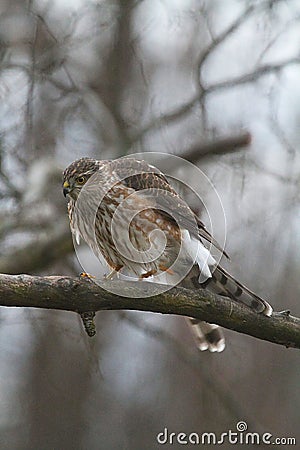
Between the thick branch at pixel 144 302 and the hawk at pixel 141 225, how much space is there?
1.68ft

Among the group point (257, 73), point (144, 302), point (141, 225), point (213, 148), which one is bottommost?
point (144, 302)

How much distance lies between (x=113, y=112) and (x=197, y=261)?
3.40 meters

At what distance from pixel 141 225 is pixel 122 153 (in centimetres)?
229

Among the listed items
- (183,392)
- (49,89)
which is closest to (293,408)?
(183,392)

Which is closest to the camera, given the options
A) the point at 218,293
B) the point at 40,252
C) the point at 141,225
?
the point at 218,293

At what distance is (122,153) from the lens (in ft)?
20.9

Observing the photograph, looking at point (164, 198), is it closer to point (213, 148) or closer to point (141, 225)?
point (141, 225)

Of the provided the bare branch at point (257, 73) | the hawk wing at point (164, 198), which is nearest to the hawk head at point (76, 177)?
the hawk wing at point (164, 198)

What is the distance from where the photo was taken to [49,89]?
711cm

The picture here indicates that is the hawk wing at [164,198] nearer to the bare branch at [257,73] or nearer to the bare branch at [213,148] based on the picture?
the bare branch at [213,148]

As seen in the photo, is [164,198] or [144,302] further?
[164,198]

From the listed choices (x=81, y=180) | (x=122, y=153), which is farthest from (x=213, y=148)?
(x=81, y=180)

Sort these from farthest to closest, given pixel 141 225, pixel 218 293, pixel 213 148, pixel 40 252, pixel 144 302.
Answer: pixel 213 148
pixel 40 252
pixel 141 225
pixel 218 293
pixel 144 302

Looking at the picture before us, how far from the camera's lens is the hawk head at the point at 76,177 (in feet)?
13.8
